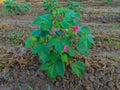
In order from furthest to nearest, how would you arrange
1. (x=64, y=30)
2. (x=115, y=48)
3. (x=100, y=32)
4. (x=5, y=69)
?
(x=100, y=32) → (x=115, y=48) → (x=5, y=69) → (x=64, y=30)

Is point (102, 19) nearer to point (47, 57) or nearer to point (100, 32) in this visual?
point (100, 32)

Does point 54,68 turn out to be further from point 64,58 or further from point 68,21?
point 68,21

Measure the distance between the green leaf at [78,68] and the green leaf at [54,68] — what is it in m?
0.15

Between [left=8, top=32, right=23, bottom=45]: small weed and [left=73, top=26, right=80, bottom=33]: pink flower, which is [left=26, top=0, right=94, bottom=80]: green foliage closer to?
[left=73, top=26, right=80, bottom=33]: pink flower

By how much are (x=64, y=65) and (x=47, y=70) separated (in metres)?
0.18

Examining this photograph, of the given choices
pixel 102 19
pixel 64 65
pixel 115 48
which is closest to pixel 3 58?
pixel 64 65

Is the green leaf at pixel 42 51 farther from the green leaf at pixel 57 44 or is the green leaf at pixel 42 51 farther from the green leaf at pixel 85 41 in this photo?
the green leaf at pixel 85 41

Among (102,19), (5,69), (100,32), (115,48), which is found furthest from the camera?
(102,19)

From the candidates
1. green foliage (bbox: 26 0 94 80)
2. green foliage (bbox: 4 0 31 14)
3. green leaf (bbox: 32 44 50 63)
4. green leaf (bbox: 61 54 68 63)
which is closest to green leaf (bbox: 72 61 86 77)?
green foliage (bbox: 26 0 94 80)

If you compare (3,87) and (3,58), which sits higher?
(3,58)

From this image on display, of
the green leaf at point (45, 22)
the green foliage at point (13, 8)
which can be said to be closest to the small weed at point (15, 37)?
the green leaf at point (45, 22)

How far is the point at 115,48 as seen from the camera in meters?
3.66

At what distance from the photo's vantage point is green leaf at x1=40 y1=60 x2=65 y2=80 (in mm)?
2875

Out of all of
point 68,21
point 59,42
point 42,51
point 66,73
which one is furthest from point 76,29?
point 66,73
